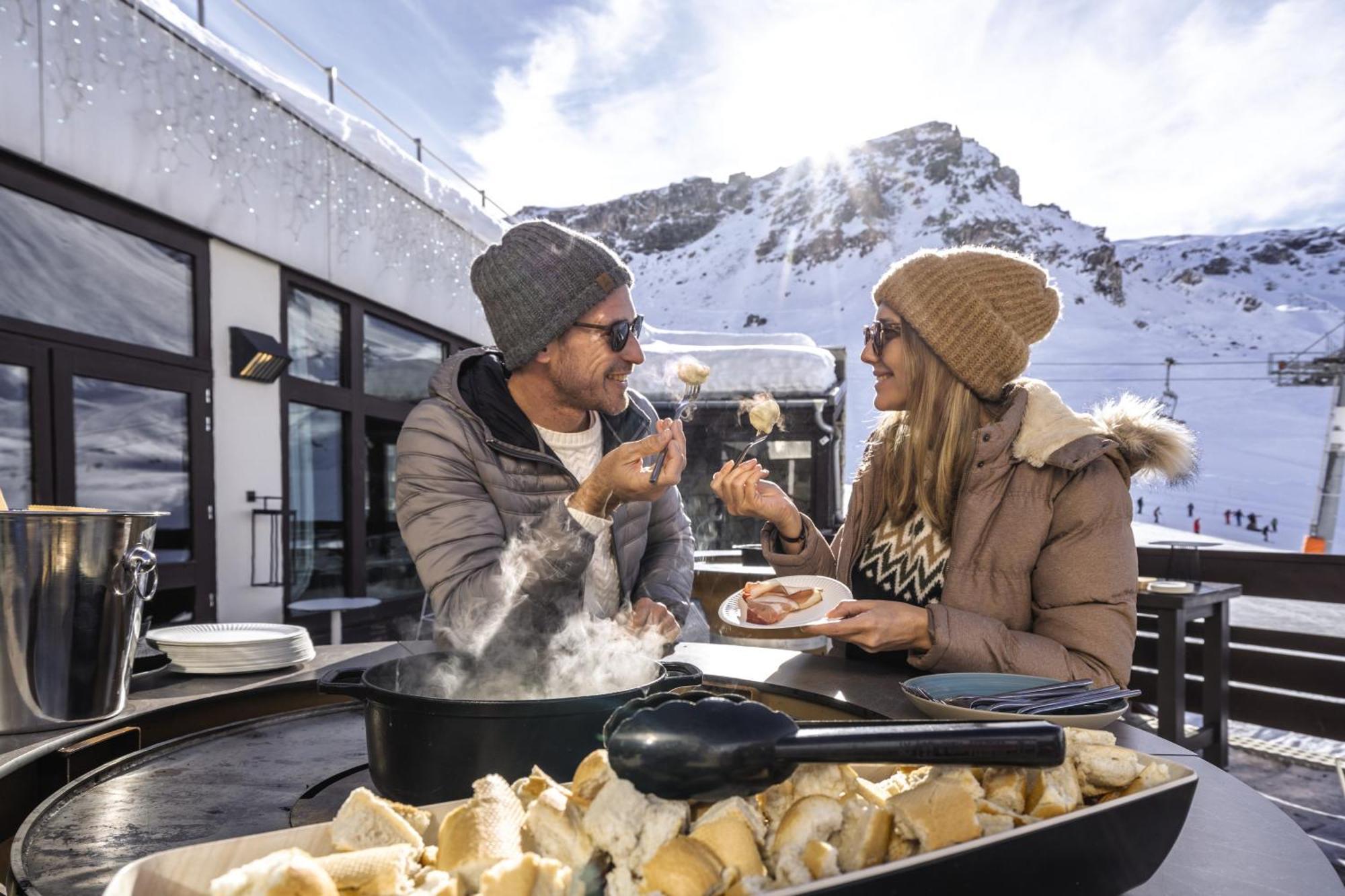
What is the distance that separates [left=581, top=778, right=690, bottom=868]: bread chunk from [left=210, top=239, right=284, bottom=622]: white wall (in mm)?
5853

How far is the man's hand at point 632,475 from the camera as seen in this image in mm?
1826

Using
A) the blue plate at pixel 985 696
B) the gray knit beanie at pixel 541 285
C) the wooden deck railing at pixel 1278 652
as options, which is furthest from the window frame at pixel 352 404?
the wooden deck railing at pixel 1278 652

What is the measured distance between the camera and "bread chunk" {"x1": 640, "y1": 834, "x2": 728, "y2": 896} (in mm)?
531

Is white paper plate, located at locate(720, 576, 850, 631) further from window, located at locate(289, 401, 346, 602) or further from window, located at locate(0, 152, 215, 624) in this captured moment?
window, located at locate(289, 401, 346, 602)

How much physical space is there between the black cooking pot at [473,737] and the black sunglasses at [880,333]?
1.61 meters

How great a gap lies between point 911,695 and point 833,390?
9.26 metres

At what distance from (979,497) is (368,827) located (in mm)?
1682

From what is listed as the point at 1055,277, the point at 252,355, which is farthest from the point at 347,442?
the point at 1055,277

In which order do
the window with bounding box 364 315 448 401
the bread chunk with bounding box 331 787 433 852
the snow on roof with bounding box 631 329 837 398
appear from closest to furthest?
the bread chunk with bounding box 331 787 433 852 → the window with bounding box 364 315 448 401 → the snow on roof with bounding box 631 329 837 398

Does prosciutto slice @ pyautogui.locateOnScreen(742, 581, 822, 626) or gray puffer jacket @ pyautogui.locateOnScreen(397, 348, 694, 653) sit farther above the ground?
gray puffer jacket @ pyautogui.locateOnScreen(397, 348, 694, 653)

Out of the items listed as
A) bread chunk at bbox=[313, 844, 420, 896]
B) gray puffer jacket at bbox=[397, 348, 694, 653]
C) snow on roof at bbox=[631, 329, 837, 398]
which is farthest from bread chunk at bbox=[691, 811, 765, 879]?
snow on roof at bbox=[631, 329, 837, 398]

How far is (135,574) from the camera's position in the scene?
135cm

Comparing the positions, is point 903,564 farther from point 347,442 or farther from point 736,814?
point 347,442

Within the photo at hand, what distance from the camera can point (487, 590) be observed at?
5.95ft
